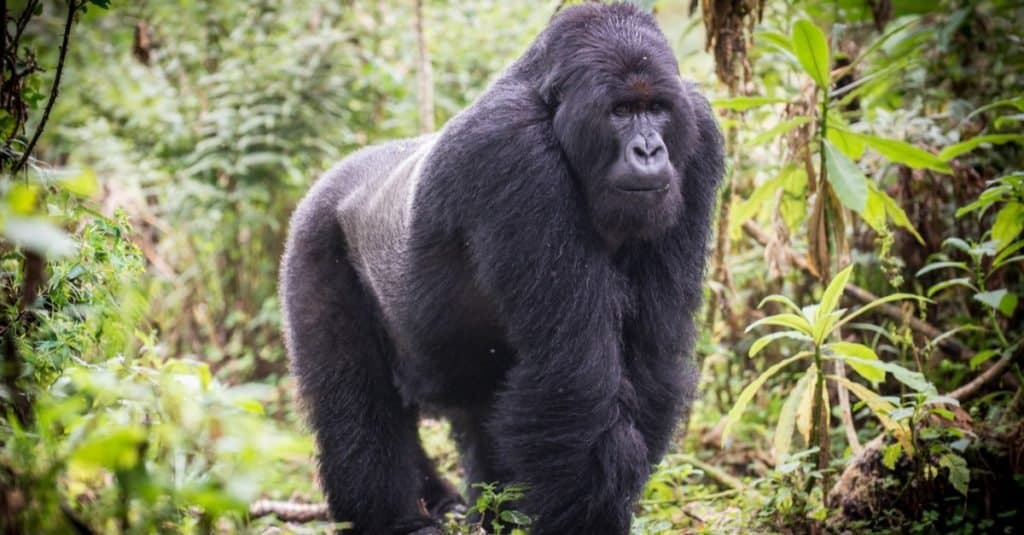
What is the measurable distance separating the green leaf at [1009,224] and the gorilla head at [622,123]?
1375mm

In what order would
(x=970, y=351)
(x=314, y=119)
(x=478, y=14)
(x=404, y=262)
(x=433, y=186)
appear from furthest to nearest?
(x=478, y=14) < (x=314, y=119) < (x=970, y=351) < (x=404, y=262) < (x=433, y=186)

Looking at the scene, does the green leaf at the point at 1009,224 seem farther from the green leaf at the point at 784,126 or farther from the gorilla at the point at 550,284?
the gorilla at the point at 550,284

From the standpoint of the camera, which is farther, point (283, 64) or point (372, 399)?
point (283, 64)

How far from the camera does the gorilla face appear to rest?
2852 millimetres

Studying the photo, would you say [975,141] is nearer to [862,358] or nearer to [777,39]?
[777,39]

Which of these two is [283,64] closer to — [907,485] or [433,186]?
[433,186]

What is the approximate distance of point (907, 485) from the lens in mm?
3330

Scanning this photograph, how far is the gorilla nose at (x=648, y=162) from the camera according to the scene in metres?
2.82

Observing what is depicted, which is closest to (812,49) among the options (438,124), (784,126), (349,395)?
(784,126)

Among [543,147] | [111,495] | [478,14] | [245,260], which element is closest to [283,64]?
[245,260]

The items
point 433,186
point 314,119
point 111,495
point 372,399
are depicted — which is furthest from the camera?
point 314,119

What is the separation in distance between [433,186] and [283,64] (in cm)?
418

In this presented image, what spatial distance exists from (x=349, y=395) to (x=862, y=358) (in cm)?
193

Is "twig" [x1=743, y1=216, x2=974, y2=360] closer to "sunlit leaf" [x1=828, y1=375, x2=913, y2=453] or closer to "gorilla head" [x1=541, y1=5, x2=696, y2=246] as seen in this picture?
"sunlit leaf" [x1=828, y1=375, x2=913, y2=453]
